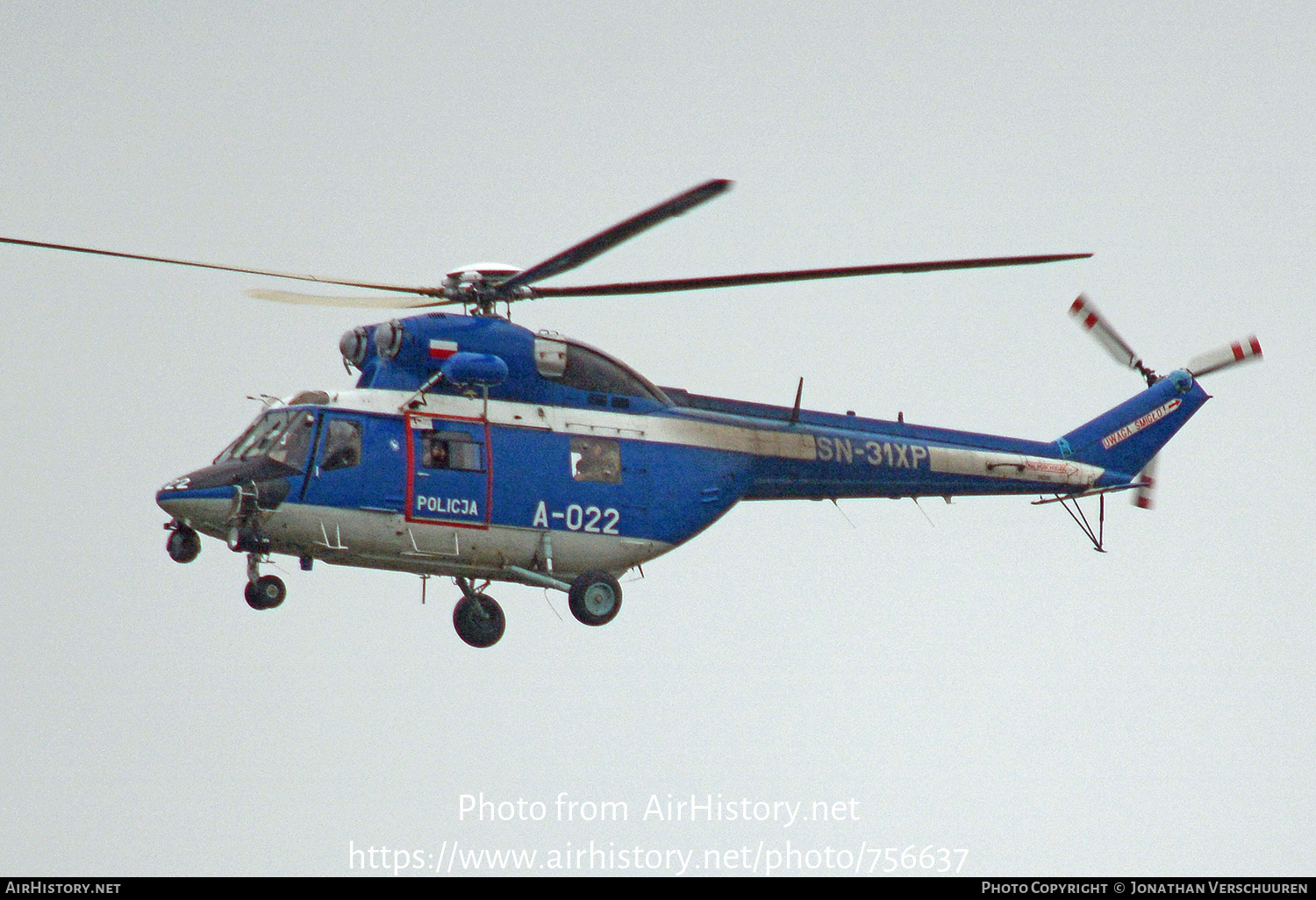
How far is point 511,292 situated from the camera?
2225 cm

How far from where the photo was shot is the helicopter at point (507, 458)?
20.6 metres

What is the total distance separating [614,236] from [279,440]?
15.7 feet

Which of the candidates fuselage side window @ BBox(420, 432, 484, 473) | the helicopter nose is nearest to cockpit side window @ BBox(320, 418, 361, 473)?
fuselage side window @ BBox(420, 432, 484, 473)

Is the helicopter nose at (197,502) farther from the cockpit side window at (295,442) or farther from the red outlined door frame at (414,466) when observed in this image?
the red outlined door frame at (414,466)

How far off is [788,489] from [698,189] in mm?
7768

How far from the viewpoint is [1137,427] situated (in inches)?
1067

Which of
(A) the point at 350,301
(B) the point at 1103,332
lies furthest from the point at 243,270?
(B) the point at 1103,332

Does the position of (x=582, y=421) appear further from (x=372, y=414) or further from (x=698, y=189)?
(x=698, y=189)

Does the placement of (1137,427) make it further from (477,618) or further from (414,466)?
(414,466)

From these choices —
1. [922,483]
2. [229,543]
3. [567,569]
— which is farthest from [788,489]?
[229,543]

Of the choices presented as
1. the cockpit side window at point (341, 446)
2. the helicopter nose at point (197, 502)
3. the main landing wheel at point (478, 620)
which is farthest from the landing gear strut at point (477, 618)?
the helicopter nose at point (197, 502)

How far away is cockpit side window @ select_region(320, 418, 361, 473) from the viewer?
20.9 meters

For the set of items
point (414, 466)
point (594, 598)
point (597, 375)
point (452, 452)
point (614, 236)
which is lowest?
point (594, 598)

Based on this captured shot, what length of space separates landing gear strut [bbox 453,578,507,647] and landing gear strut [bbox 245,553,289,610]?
295cm
